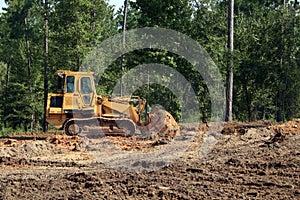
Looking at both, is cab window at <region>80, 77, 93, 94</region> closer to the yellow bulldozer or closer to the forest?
the yellow bulldozer

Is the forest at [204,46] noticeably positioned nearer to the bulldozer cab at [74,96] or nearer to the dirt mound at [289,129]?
the dirt mound at [289,129]

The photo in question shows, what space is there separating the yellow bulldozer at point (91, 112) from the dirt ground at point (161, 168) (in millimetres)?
1201

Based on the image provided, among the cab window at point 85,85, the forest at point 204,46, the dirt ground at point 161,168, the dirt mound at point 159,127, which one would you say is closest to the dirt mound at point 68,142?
the dirt ground at point 161,168

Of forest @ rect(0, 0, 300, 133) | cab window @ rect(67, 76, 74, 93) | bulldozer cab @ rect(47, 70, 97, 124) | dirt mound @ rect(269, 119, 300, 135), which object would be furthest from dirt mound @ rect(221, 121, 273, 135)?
cab window @ rect(67, 76, 74, 93)

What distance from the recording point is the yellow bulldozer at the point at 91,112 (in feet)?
68.9

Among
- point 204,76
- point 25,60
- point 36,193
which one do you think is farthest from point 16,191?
point 25,60

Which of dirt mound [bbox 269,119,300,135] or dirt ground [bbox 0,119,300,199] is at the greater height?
dirt mound [bbox 269,119,300,135]

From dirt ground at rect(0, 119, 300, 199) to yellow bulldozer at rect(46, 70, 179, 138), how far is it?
120 cm

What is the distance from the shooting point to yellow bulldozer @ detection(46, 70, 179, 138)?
68.9 ft

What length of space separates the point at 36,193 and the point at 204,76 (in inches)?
871

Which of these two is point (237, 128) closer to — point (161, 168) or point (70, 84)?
point (70, 84)

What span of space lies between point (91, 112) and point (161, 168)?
29.6ft

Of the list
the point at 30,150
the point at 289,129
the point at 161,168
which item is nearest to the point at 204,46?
the point at 289,129

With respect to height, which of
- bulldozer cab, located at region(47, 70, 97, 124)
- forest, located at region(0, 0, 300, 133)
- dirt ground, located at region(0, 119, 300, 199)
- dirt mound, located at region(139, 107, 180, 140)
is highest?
forest, located at region(0, 0, 300, 133)
